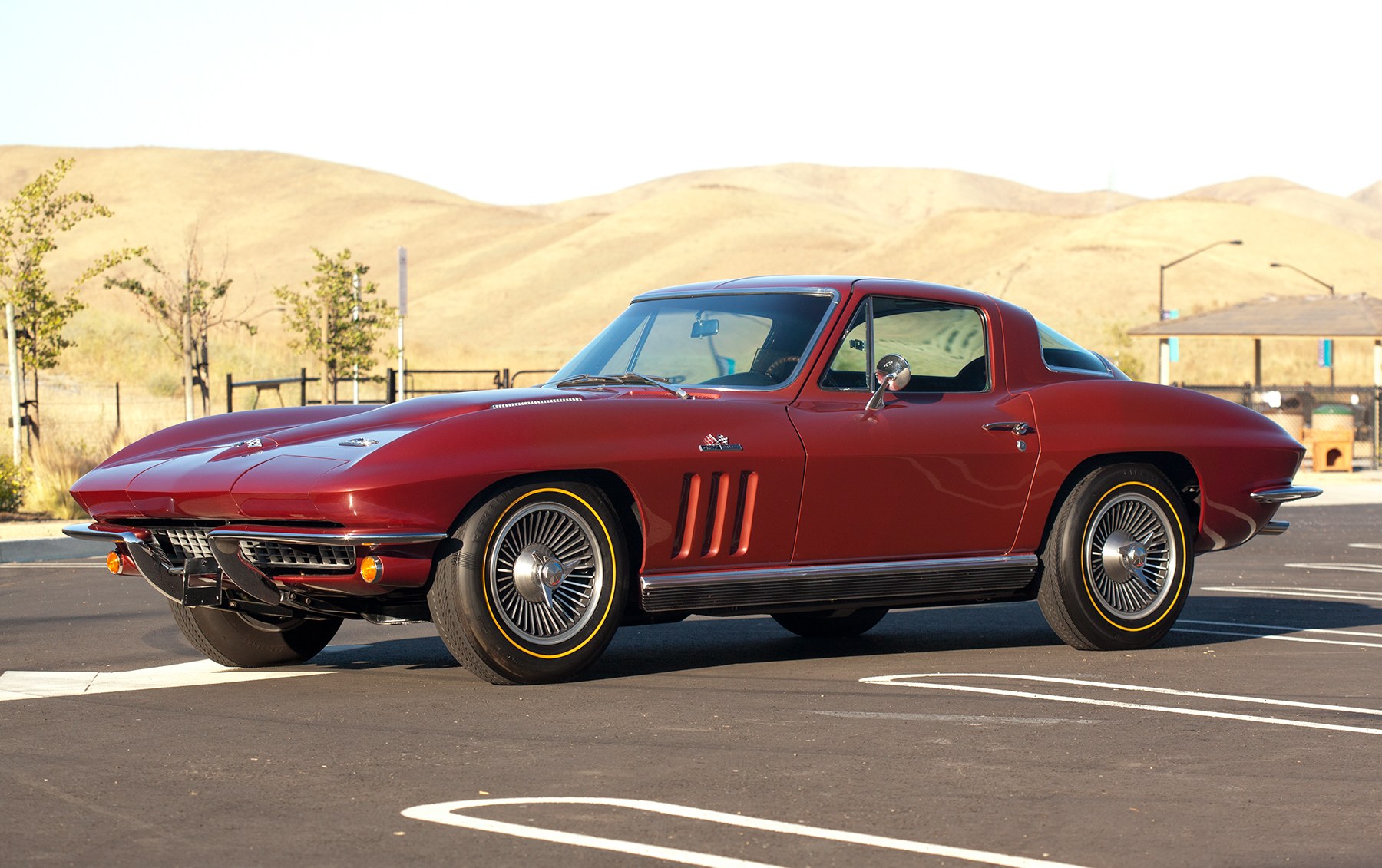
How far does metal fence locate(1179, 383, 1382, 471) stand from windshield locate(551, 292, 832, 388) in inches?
881

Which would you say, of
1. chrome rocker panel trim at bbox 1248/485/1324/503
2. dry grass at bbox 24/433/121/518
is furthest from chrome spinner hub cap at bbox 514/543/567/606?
dry grass at bbox 24/433/121/518

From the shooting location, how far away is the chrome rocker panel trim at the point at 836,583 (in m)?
7.56

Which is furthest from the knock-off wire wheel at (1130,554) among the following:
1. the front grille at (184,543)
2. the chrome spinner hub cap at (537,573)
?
the front grille at (184,543)

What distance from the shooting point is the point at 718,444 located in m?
7.64

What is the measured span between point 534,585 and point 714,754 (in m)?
1.44

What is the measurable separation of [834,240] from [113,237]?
57.6m

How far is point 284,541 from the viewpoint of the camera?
698cm

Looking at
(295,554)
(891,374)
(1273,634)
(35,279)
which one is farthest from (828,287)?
(35,279)

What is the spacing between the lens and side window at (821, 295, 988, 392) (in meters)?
8.34

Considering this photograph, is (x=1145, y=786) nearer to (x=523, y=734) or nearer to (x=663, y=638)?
(x=523, y=734)

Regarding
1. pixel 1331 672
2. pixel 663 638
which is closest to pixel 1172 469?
pixel 1331 672

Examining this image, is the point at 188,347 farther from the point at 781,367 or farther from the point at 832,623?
the point at 781,367

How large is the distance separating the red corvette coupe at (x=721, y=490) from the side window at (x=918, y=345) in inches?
0.7

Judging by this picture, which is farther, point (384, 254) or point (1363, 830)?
point (384, 254)
